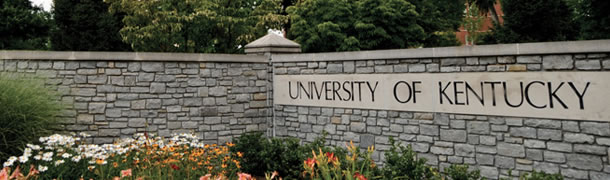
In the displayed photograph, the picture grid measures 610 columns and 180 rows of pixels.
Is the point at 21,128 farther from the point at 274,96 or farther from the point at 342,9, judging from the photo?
the point at 342,9

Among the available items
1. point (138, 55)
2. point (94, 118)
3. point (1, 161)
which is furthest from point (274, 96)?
point (1, 161)

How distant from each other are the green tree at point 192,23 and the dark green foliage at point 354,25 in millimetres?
1566

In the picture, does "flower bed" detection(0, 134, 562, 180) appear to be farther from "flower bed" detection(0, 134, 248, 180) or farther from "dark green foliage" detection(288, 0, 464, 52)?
"dark green foliage" detection(288, 0, 464, 52)

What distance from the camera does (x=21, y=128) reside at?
566 centimetres

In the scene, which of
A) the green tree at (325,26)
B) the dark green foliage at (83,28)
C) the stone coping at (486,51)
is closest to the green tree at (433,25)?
the green tree at (325,26)

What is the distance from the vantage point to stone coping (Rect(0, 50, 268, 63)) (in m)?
6.88

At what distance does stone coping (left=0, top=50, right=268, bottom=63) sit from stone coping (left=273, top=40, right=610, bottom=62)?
1320mm

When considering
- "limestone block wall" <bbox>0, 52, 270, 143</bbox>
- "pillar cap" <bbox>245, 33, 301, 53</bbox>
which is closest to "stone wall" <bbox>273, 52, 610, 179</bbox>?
"pillar cap" <bbox>245, 33, 301, 53</bbox>

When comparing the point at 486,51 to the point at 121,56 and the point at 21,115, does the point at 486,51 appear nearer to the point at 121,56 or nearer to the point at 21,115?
the point at 121,56

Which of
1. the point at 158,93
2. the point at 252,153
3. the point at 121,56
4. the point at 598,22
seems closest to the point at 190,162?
the point at 252,153

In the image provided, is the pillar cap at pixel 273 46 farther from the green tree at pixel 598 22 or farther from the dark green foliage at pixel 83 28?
the dark green foliage at pixel 83 28

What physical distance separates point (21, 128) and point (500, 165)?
6126 millimetres

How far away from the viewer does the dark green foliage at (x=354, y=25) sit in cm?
1848

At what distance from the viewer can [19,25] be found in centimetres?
1666
